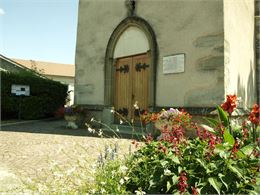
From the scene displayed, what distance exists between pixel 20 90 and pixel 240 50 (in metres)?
10.1

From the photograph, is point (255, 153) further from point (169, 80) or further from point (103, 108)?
point (103, 108)

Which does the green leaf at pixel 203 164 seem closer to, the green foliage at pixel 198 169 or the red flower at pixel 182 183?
the green foliage at pixel 198 169

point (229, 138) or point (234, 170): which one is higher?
point (229, 138)

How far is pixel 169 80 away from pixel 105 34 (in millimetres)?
3659

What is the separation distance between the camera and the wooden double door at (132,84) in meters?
9.88

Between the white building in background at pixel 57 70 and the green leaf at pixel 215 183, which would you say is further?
the white building in background at pixel 57 70

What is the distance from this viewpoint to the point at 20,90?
1416 centimetres

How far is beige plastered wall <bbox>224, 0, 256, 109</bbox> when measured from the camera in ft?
27.0

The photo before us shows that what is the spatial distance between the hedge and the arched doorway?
532cm

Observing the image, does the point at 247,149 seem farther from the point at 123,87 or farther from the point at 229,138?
the point at 123,87

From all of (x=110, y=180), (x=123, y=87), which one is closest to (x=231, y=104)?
(x=110, y=180)

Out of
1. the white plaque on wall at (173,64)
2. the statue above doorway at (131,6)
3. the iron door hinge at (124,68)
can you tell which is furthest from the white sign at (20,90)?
the white plaque on wall at (173,64)

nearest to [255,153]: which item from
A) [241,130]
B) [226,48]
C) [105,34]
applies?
[241,130]

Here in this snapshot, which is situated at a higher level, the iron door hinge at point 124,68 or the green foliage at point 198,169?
the iron door hinge at point 124,68
